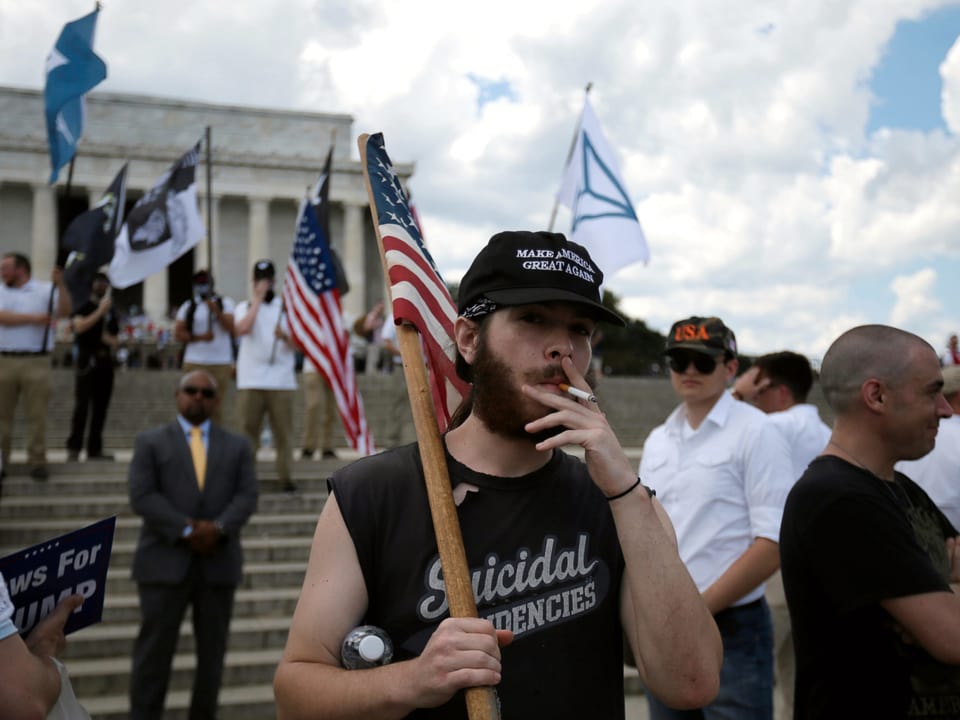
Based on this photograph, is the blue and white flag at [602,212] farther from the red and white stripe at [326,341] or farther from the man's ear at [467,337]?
the man's ear at [467,337]

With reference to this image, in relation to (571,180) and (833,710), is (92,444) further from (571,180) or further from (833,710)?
(833,710)

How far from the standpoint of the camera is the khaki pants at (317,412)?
420 inches

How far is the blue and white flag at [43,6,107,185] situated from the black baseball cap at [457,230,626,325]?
7326 millimetres

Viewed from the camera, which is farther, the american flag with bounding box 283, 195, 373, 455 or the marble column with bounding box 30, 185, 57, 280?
the marble column with bounding box 30, 185, 57, 280

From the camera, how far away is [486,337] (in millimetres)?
1927

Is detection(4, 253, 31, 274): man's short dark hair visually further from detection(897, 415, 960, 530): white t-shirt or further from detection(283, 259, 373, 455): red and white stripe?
detection(897, 415, 960, 530): white t-shirt

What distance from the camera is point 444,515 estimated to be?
1.79 metres

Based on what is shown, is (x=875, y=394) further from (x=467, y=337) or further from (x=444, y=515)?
(x=444, y=515)

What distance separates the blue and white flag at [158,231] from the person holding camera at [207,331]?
1.22 feet

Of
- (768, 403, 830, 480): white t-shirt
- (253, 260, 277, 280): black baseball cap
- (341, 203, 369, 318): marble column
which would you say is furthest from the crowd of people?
(341, 203, 369, 318): marble column

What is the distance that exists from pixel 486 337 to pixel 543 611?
57cm

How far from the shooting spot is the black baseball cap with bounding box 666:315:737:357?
3.92 metres

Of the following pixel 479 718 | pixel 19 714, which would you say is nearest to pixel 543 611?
pixel 479 718

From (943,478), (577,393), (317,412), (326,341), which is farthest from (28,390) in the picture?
(577,393)
